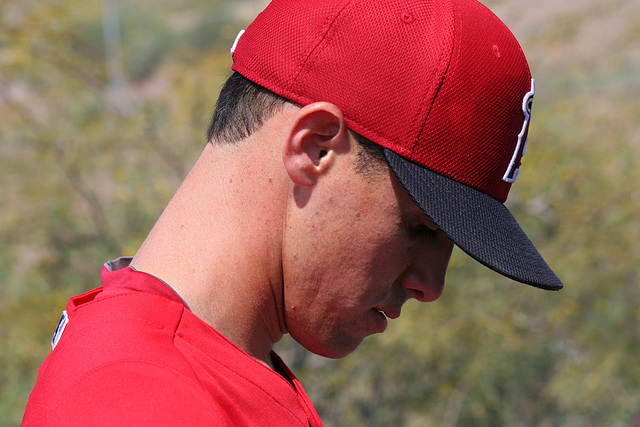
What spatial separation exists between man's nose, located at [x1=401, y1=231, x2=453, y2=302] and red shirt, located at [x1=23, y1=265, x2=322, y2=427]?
1.05ft

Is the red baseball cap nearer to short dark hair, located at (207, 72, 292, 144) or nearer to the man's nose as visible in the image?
short dark hair, located at (207, 72, 292, 144)

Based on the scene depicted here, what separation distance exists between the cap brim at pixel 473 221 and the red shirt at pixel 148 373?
1.31ft

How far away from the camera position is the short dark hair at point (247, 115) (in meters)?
1.15

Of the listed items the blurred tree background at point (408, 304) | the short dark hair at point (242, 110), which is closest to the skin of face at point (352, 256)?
the short dark hair at point (242, 110)

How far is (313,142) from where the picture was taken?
1143 millimetres

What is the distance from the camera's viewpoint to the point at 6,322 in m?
4.30

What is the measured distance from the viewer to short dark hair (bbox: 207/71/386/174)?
3.79 ft

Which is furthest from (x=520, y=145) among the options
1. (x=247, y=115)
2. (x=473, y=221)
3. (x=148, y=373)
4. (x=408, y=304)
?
(x=408, y=304)

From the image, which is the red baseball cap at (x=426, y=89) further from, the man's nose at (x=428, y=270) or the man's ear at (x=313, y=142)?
the man's nose at (x=428, y=270)

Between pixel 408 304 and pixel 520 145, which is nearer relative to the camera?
pixel 520 145

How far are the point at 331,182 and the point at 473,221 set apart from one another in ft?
0.86

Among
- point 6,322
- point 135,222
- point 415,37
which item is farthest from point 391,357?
point 415,37

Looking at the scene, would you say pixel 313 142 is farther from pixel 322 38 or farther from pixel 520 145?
pixel 520 145

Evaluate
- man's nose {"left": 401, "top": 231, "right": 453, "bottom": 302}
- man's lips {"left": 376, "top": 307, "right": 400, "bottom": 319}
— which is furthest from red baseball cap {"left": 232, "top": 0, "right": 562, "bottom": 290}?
man's lips {"left": 376, "top": 307, "right": 400, "bottom": 319}
